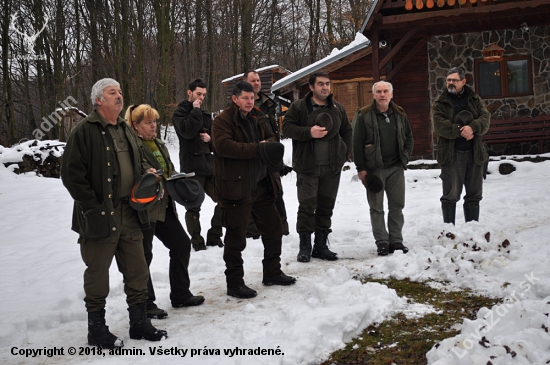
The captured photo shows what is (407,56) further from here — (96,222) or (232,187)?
(96,222)

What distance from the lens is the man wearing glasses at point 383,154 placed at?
634 cm

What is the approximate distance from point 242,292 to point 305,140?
1949 mm

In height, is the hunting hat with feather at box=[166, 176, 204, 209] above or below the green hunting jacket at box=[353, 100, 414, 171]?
below

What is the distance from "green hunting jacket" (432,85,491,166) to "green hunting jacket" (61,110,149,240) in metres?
3.95

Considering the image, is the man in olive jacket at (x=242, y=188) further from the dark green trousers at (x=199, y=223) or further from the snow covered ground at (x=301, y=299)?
the dark green trousers at (x=199, y=223)

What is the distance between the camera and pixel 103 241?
385cm

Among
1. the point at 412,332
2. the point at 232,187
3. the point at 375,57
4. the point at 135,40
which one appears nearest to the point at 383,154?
the point at 232,187

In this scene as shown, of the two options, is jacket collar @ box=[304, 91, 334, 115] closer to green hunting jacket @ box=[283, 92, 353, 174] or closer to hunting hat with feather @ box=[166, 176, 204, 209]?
Result: green hunting jacket @ box=[283, 92, 353, 174]

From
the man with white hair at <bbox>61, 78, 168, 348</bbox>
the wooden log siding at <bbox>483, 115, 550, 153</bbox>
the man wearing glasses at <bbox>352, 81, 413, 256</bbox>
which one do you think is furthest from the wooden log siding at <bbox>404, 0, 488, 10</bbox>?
the man with white hair at <bbox>61, 78, 168, 348</bbox>

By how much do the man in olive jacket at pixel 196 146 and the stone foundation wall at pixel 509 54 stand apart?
967cm

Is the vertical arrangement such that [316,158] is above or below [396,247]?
above

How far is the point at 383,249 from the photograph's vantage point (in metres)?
6.23

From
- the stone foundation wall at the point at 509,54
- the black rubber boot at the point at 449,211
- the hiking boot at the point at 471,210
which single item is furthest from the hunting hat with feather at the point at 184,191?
the stone foundation wall at the point at 509,54

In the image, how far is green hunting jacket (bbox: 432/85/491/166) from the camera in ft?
20.9
